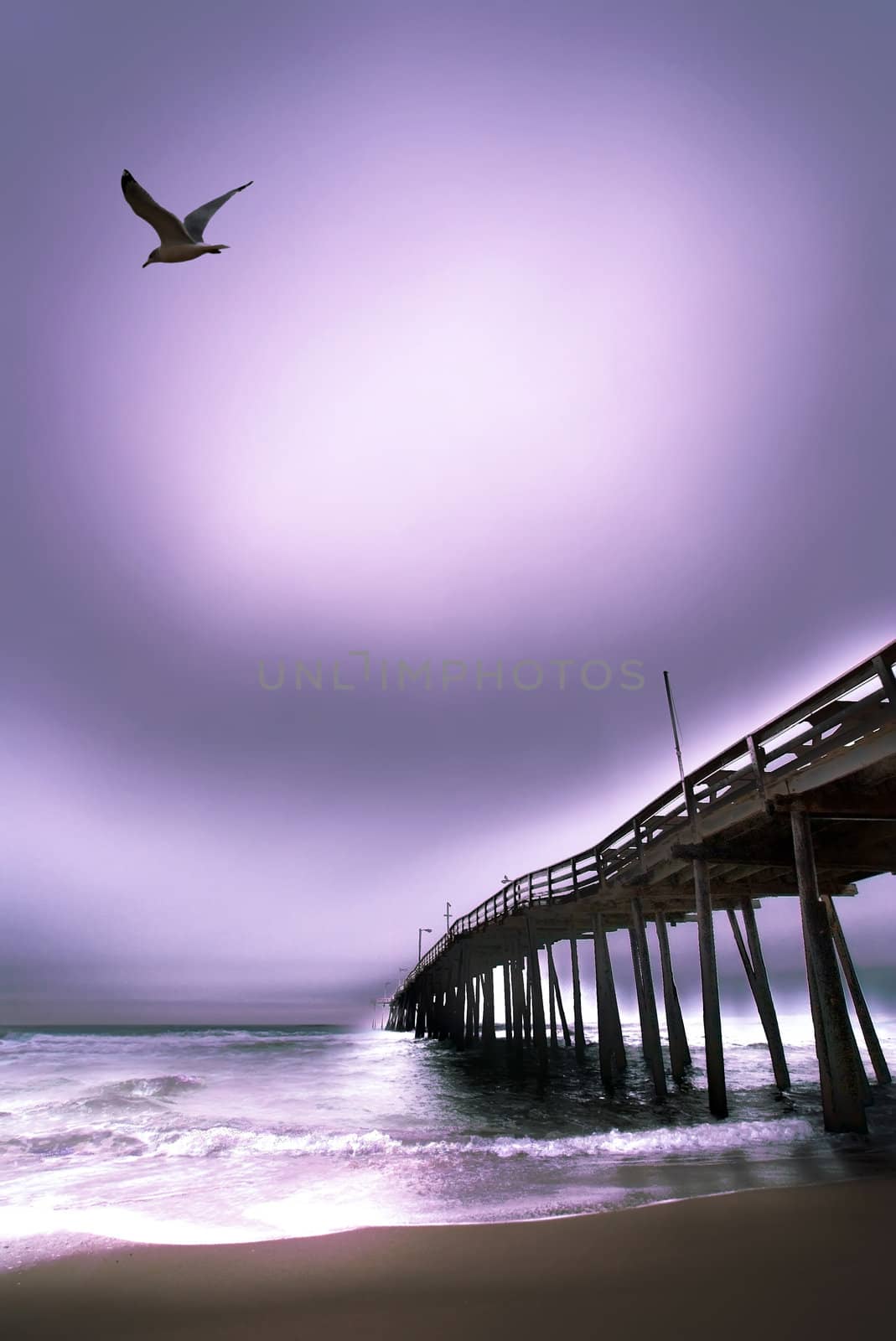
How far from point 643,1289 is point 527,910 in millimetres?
16568

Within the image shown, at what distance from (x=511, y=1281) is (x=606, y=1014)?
13824 mm

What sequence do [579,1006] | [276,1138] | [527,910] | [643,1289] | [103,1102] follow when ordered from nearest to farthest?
[643,1289] < [276,1138] < [103,1102] < [527,910] < [579,1006]

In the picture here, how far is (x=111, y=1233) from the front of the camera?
5.34m

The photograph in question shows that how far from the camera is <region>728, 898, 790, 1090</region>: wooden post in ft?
50.2

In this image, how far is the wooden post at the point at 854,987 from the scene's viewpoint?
14.4 m

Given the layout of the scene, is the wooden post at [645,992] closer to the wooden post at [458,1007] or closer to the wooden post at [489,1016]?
the wooden post at [489,1016]

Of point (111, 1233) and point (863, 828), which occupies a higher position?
point (863, 828)

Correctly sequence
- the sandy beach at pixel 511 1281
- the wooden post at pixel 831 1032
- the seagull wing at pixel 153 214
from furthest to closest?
1. the wooden post at pixel 831 1032
2. the seagull wing at pixel 153 214
3. the sandy beach at pixel 511 1281

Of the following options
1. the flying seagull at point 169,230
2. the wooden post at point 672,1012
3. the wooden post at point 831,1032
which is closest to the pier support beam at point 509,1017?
the wooden post at point 672,1012

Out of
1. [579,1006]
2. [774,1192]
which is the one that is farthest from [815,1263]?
[579,1006]

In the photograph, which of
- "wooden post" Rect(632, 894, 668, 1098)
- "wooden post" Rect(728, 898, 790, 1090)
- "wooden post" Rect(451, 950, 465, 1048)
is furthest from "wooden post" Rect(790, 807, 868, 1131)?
"wooden post" Rect(451, 950, 465, 1048)

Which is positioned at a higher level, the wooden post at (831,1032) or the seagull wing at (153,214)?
the seagull wing at (153,214)

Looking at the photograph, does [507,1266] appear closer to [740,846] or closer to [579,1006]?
[740,846]

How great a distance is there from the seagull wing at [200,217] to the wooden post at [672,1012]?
15701 mm
